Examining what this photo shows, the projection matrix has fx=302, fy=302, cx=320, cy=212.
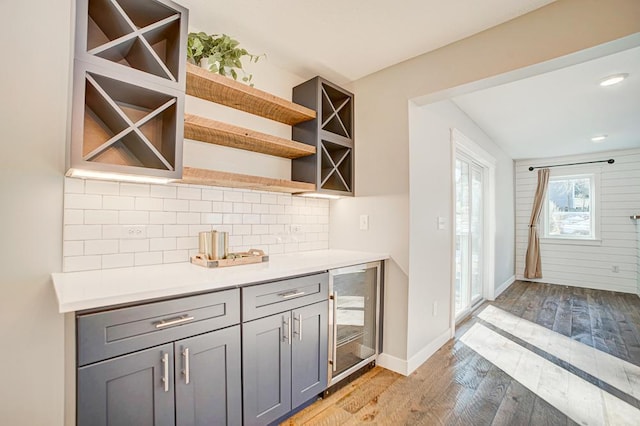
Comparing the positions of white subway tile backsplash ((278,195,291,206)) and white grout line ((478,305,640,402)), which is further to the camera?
→ white subway tile backsplash ((278,195,291,206))

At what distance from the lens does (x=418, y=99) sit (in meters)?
2.40

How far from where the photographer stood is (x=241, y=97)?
2025 millimetres

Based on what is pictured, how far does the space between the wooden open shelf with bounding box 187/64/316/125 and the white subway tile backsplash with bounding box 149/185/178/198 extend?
634mm

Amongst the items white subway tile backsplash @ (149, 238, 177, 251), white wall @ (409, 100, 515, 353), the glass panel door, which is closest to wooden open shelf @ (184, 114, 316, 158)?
white subway tile backsplash @ (149, 238, 177, 251)

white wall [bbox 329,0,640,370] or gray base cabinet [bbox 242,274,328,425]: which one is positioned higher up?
white wall [bbox 329,0,640,370]

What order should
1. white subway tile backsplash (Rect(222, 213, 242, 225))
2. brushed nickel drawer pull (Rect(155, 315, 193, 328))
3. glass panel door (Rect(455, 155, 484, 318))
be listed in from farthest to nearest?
1. glass panel door (Rect(455, 155, 484, 318))
2. white subway tile backsplash (Rect(222, 213, 242, 225))
3. brushed nickel drawer pull (Rect(155, 315, 193, 328))

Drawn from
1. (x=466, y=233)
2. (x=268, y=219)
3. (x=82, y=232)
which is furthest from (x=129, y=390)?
(x=466, y=233)

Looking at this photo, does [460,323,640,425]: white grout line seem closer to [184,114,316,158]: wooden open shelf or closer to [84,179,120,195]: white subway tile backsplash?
[184,114,316,158]: wooden open shelf

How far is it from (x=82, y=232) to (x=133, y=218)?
0.24 m

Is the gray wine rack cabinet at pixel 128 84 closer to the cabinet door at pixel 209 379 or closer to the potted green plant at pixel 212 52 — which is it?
the potted green plant at pixel 212 52

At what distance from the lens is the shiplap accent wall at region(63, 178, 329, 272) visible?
5.17 ft

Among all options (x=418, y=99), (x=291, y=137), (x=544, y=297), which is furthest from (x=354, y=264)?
(x=544, y=297)

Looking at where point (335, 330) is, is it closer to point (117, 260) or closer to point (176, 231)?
point (176, 231)

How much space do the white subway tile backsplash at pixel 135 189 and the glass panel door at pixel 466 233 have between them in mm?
3089
